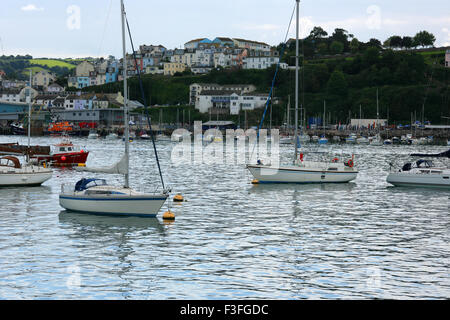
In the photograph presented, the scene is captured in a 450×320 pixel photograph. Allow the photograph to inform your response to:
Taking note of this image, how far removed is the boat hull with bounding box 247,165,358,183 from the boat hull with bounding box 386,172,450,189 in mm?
4545

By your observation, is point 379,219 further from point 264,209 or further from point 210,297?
point 210,297

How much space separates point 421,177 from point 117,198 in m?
28.8

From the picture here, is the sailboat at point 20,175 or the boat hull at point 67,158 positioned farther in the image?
the boat hull at point 67,158

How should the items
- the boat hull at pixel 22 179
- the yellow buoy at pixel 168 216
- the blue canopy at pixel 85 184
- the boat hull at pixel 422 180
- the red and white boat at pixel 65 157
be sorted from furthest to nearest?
the red and white boat at pixel 65 157, the boat hull at pixel 422 180, the boat hull at pixel 22 179, the blue canopy at pixel 85 184, the yellow buoy at pixel 168 216

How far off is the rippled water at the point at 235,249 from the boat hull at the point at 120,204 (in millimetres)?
540

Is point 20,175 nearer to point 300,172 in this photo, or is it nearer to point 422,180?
point 300,172

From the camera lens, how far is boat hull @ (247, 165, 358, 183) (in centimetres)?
5194

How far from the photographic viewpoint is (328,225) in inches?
1335

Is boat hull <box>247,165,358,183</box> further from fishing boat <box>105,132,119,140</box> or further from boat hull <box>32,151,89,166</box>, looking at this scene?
fishing boat <box>105,132,119,140</box>

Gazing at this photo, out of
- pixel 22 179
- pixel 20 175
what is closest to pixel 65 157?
pixel 22 179

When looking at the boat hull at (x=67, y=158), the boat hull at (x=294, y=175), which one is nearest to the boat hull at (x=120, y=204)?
the boat hull at (x=294, y=175)

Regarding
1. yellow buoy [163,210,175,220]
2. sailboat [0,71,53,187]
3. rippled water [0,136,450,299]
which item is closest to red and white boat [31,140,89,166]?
sailboat [0,71,53,187]

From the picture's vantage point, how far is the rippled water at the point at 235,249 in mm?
21109

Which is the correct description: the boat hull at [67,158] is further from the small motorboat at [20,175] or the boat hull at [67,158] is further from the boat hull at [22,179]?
the boat hull at [22,179]
